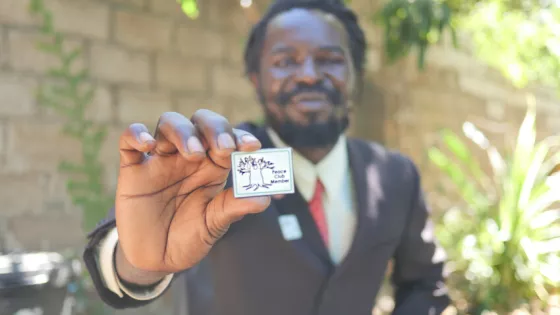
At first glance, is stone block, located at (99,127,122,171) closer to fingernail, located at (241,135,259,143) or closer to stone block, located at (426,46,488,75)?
fingernail, located at (241,135,259,143)

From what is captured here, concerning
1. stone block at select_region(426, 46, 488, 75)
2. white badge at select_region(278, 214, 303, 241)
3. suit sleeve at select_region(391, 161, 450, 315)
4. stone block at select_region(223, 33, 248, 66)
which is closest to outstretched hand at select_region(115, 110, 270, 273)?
white badge at select_region(278, 214, 303, 241)

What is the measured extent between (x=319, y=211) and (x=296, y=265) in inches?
6.2

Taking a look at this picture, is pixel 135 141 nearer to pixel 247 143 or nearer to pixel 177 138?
pixel 177 138

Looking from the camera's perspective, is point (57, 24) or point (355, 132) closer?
point (57, 24)

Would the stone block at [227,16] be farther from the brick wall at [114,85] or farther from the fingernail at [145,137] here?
the fingernail at [145,137]

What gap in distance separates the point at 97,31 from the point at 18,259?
118cm

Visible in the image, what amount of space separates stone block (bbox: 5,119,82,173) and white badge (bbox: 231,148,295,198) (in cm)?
181

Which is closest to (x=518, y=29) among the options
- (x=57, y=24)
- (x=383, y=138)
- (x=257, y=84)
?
(x=383, y=138)

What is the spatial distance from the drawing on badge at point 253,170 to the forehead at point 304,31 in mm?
539

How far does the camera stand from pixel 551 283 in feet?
8.43

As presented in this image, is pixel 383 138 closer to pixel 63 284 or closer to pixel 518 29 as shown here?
pixel 518 29

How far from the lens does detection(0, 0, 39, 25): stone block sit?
7.48 feet

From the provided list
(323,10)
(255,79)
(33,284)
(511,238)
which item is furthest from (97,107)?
(511,238)

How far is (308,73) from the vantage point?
1.31 m
